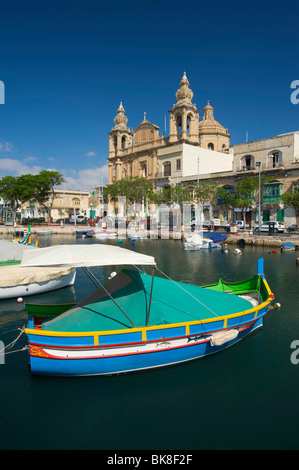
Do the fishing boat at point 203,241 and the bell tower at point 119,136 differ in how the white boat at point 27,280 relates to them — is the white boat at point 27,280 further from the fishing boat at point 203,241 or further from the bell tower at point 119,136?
the bell tower at point 119,136

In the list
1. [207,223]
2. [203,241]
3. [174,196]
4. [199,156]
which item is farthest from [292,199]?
[199,156]

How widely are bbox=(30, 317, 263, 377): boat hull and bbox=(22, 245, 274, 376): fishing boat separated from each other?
24 mm

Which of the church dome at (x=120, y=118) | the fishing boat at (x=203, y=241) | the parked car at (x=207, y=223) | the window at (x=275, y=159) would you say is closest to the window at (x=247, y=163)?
the window at (x=275, y=159)

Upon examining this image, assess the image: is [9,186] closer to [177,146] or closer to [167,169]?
[167,169]

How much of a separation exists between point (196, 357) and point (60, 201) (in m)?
95.1

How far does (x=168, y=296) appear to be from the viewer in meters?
8.89

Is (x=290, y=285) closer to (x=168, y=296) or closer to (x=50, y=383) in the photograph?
(x=168, y=296)

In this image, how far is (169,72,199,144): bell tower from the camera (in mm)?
59250

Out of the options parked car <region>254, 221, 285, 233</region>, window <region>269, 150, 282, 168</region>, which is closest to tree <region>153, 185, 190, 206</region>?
window <region>269, 150, 282, 168</region>

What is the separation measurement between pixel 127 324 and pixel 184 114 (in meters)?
58.1

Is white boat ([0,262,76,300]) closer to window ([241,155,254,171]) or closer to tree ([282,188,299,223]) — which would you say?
tree ([282,188,299,223])
